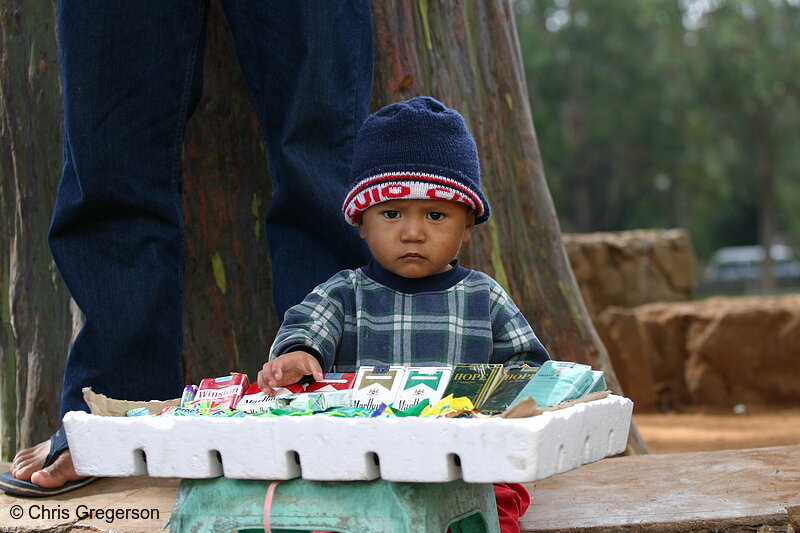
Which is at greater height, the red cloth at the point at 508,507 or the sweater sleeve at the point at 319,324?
the sweater sleeve at the point at 319,324

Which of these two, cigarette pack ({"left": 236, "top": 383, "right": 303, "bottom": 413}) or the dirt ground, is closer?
cigarette pack ({"left": 236, "top": 383, "right": 303, "bottom": 413})

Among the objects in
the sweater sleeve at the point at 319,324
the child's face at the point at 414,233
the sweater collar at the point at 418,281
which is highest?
the child's face at the point at 414,233

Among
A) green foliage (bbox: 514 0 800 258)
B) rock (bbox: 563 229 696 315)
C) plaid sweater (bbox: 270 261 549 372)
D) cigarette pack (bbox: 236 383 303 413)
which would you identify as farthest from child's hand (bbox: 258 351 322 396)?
green foliage (bbox: 514 0 800 258)

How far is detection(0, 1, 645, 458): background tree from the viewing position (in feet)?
9.62

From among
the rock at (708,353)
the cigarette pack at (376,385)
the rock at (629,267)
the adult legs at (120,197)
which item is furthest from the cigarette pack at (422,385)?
the rock at (629,267)

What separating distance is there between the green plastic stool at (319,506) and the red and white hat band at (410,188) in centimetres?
70

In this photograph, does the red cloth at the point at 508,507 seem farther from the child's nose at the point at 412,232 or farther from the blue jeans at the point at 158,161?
the blue jeans at the point at 158,161

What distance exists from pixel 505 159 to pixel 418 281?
1199 mm

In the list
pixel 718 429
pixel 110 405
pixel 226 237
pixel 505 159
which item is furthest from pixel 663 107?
pixel 110 405

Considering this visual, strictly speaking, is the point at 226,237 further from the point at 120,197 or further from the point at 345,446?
the point at 345,446

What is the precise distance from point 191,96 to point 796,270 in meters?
38.4

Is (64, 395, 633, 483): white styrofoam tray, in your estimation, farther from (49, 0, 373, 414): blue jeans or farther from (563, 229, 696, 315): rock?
(563, 229, 696, 315): rock

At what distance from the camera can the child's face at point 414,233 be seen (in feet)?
7.18

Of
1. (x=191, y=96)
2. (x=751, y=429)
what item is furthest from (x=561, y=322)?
(x=751, y=429)
